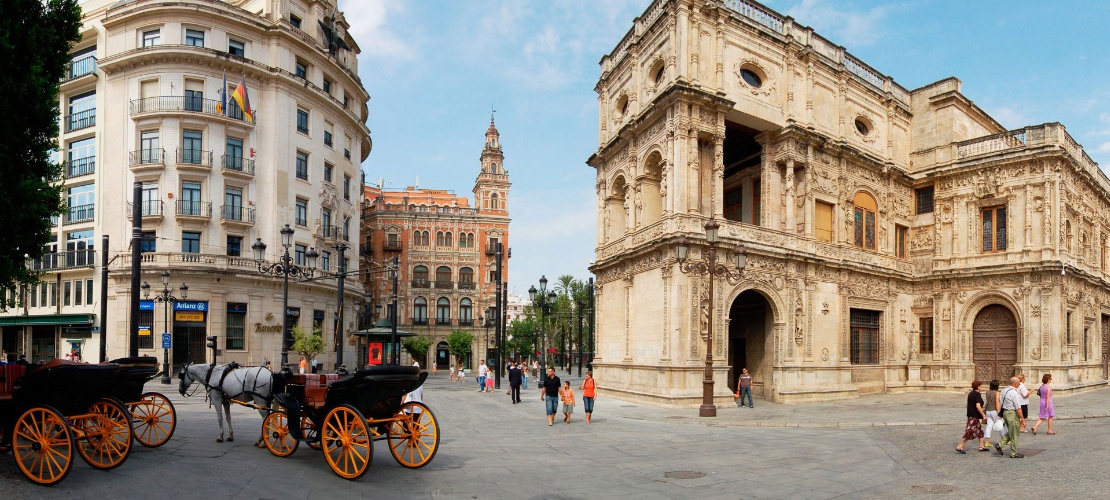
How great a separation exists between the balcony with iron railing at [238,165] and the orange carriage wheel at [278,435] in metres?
29.9

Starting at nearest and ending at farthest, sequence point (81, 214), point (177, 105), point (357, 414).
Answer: point (357, 414) < point (177, 105) < point (81, 214)

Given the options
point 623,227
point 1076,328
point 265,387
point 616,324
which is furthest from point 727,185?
point 265,387

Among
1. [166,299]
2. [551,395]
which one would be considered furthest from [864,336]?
[166,299]

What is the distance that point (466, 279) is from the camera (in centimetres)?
7100

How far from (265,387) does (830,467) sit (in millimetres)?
10171

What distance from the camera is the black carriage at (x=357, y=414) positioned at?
9.69 m

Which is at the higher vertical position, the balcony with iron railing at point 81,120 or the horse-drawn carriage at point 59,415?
the balcony with iron railing at point 81,120

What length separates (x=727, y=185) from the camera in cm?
3056

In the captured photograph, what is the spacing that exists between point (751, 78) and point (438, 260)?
49.1m

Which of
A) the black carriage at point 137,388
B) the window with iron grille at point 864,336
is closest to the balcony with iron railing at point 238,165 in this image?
the black carriage at point 137,388

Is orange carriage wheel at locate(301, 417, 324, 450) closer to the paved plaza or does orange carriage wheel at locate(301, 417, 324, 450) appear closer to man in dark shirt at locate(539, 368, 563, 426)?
the paved plaza

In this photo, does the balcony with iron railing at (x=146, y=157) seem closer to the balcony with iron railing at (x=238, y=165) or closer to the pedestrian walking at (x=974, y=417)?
the balcony with iron railing at (x=238, y=165)

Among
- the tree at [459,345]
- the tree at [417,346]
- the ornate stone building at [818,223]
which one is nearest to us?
the ornate stone building at [818,223]

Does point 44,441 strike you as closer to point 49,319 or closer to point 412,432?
point 412,432
